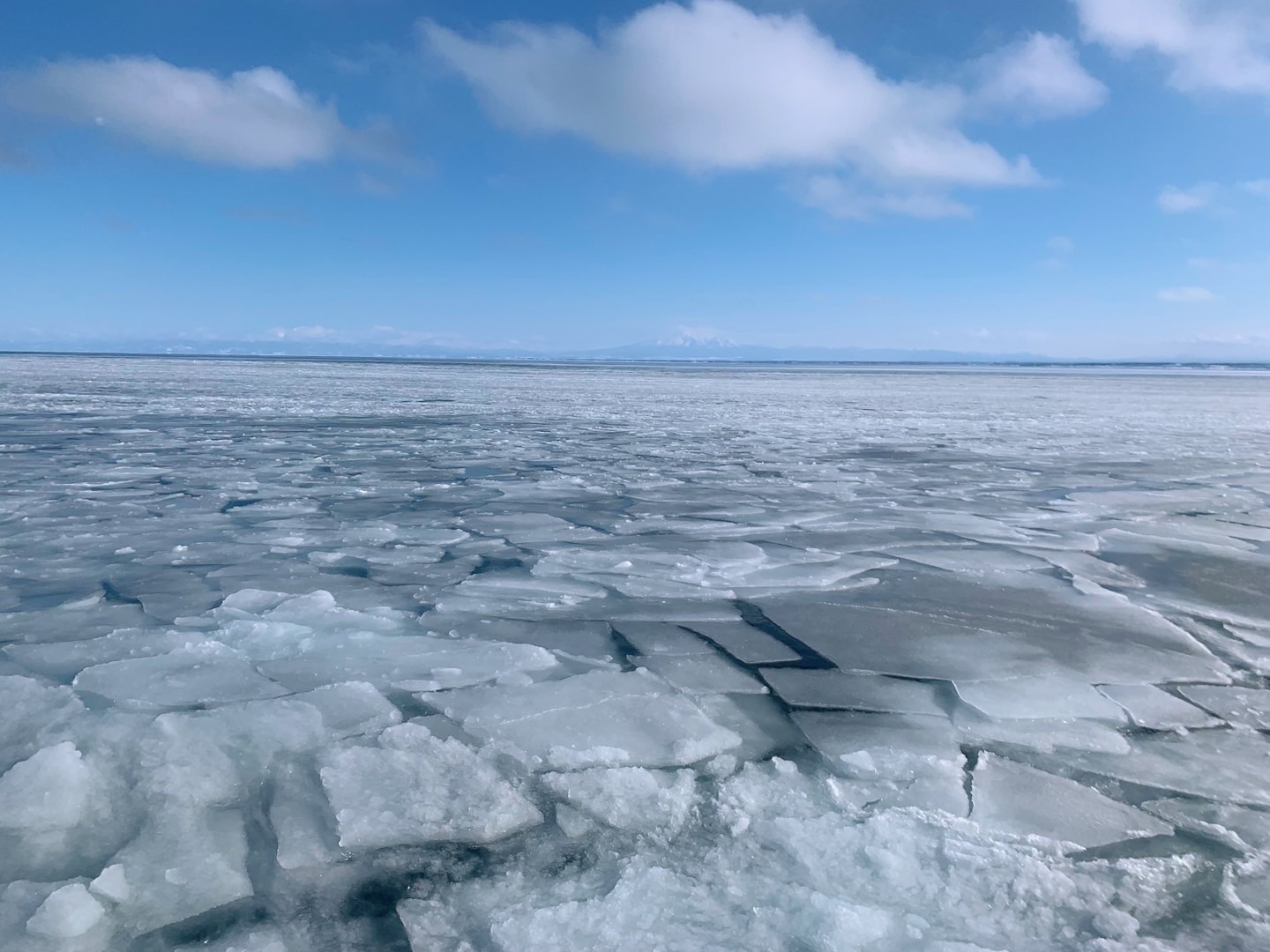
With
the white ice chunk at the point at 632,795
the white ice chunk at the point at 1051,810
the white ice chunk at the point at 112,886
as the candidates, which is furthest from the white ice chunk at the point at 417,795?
the white ice chunk at the point at 1051,810

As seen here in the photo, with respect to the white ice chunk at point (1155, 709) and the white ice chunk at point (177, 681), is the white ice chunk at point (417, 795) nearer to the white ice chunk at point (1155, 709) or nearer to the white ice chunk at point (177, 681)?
the white ice chunk at point (177, 681)

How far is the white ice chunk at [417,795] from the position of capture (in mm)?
1885

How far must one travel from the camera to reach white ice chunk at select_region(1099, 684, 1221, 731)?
245cm

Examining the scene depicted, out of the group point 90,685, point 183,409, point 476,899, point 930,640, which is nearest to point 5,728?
point 90,685

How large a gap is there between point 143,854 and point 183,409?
1321 cm

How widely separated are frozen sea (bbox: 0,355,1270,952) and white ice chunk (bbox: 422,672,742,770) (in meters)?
0.01

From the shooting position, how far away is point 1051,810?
200 cm

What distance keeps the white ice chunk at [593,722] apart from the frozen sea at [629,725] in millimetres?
12

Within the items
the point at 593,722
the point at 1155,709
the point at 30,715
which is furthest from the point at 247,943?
the point at 1155,709

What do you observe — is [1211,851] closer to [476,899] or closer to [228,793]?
[476,899]

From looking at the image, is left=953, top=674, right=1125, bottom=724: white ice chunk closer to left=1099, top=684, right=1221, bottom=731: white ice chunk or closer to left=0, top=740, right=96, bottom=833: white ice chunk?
left=1099, top=684, right=1221, bottom=731: white ice chunk

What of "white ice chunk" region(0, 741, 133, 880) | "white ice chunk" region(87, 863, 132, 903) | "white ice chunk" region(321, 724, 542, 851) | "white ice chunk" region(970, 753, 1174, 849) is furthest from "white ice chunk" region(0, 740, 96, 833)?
"white ice chunk" region(970, 753, 1174, 849)

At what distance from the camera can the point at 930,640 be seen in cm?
311

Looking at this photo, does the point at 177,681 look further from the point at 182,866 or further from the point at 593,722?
the point at 593,722
